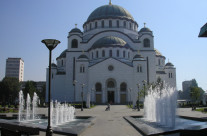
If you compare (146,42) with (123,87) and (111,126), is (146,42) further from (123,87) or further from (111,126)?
(111,126)

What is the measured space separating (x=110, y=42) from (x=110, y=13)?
1179 centimetres

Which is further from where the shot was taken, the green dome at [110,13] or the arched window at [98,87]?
the green dome at [110,13]

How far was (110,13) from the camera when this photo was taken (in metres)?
58.8

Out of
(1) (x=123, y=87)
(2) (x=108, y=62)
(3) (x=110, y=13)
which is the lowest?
(1) (x=123, y=87)

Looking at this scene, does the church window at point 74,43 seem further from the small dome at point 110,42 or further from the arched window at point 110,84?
the arched window at point 110,84

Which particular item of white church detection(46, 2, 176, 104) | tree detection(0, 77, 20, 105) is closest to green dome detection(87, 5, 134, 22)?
white church detection(46, 2, 176, 104)

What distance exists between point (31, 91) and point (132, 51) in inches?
1009

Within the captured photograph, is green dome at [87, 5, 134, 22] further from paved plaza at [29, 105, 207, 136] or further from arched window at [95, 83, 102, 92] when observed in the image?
paved plaza at [29, 105, 207, 136]

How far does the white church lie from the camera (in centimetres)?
4791

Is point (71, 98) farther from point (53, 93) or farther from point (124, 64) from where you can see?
point (124, 64)

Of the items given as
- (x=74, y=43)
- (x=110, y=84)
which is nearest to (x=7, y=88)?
(x=74, y=43)

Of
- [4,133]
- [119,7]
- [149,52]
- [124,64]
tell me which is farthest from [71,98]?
[4,133]

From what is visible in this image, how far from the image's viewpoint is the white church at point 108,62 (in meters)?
47.9

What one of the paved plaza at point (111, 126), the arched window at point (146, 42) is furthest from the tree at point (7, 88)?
the paved plaza at point (111, 126)
